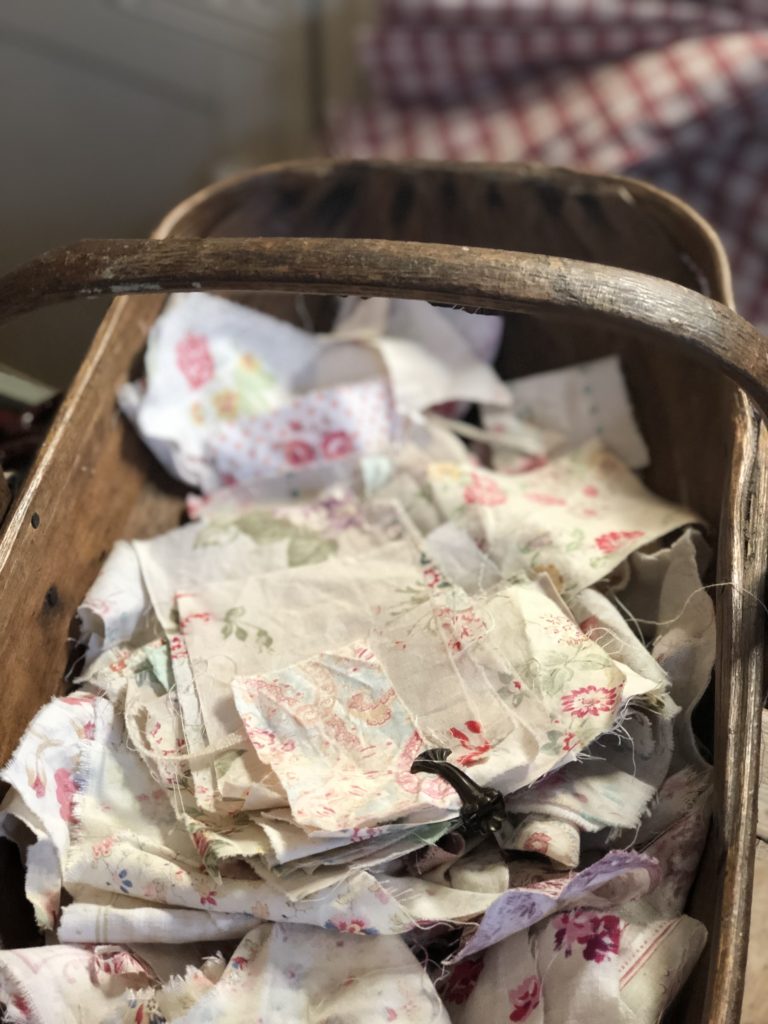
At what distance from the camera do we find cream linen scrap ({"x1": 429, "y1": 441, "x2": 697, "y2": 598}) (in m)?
0.62

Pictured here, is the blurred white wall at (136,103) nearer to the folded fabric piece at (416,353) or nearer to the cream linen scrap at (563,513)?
the folded fabric piece at (416,353)

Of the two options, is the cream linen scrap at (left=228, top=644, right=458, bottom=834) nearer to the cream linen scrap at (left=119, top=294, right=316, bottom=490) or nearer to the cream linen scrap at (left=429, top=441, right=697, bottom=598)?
the cream linen scrap at (left=429, top=441, right=697, bottom=598)

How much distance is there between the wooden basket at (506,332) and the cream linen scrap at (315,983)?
143 millimetres

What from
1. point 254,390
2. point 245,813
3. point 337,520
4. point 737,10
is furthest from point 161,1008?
point 737,10

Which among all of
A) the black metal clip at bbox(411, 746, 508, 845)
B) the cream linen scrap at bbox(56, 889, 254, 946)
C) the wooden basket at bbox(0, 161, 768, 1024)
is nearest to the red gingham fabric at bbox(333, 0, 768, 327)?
the wooden basket at bbox(0, 161, 768, 1024)

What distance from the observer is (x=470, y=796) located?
1.62 feet

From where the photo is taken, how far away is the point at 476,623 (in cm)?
56

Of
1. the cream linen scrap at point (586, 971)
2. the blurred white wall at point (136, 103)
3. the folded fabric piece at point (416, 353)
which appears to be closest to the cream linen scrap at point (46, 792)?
the cream linen scrap at point (586, 971)

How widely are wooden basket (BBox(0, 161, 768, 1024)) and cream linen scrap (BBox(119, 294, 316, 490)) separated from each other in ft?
0.07

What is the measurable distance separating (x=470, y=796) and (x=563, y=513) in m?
0.25

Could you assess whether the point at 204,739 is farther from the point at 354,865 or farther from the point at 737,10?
the point at 737,10

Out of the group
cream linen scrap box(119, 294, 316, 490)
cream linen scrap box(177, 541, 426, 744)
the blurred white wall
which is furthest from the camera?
the blurred white wall

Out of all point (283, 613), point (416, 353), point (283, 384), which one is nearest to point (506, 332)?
point (416, 353)

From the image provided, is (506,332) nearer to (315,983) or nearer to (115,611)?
(115,611)
